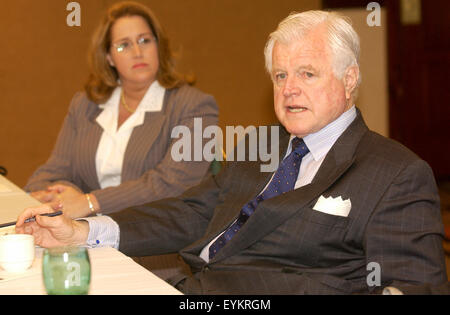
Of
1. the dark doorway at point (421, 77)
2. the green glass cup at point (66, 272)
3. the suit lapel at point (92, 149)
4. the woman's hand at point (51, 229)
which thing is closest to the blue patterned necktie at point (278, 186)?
the woman's hand at point (51, 229)

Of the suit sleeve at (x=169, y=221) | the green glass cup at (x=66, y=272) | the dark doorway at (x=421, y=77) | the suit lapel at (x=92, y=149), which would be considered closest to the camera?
the green glass cup at (x=66, y=272)

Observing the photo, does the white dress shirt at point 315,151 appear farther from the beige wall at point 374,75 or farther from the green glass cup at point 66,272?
the beige wall at point 374,75

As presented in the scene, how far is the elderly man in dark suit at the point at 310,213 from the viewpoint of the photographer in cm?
171

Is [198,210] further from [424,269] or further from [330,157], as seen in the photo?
[424,269]

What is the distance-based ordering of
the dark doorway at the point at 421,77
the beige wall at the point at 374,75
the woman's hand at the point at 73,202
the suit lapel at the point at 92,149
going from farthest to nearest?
the dark doorway at the point at 421,77 → the beige wall at the point at 374,75 → the suit lapel at the point at 92,149 → the woman's hand at the point at 73,202

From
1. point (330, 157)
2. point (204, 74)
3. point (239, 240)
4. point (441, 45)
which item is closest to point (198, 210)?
point (239, 240)

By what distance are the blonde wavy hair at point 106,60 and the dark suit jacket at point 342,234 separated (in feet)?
4.92

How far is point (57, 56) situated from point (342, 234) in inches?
202

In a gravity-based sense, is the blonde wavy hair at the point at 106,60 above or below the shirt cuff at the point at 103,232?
above

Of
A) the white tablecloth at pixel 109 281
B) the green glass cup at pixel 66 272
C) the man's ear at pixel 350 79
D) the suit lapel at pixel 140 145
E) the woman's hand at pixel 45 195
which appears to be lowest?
the white tablecloth at pixel 109 281

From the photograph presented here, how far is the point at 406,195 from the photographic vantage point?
5.69 ft

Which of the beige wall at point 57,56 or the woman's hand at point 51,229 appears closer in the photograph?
the woman's hand at point 51,229

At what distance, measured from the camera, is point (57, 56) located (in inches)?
252

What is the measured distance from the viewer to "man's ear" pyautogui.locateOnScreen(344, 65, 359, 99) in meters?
2.07
